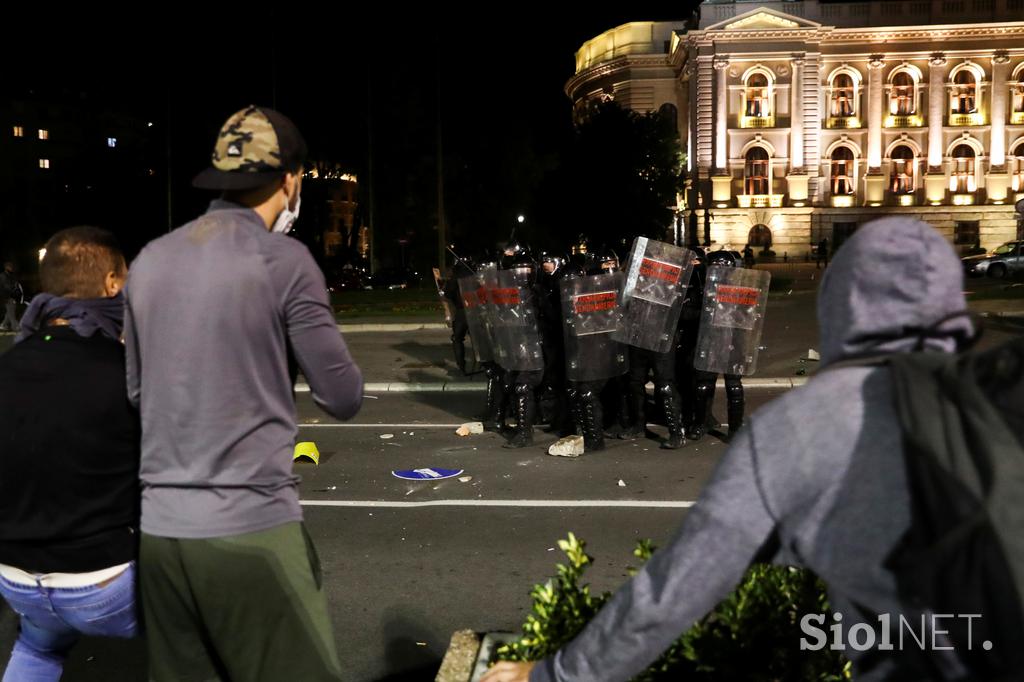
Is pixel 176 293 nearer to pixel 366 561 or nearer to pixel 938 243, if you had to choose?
pixel 938 243

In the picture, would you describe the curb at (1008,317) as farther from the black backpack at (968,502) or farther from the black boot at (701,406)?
the black backpack at (968,502)

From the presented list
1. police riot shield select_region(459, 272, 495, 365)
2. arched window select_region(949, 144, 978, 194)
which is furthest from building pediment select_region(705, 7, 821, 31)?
police riot shield select_region(459, 272, 495, 365)

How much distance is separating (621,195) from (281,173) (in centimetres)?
4437

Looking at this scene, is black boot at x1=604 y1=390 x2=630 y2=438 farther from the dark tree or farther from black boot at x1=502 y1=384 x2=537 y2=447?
the dark tree

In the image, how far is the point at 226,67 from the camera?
1516 inches

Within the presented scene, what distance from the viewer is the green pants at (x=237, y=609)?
7.58 feet

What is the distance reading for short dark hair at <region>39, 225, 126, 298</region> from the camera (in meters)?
2.82

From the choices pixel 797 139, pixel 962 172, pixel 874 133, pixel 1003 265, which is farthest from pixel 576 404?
pixel 962 172

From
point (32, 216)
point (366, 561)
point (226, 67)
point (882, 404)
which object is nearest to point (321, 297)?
point (882, 404)

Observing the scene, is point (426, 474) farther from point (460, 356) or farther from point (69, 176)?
point (69, 176)

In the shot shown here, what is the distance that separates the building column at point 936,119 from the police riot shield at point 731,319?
6280 centimetres

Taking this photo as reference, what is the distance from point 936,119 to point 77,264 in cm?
7026

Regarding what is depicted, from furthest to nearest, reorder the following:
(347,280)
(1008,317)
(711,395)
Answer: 1. (347,280)
2. (1008,317)
3. (711,395)

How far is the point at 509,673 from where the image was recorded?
2.09 meters
